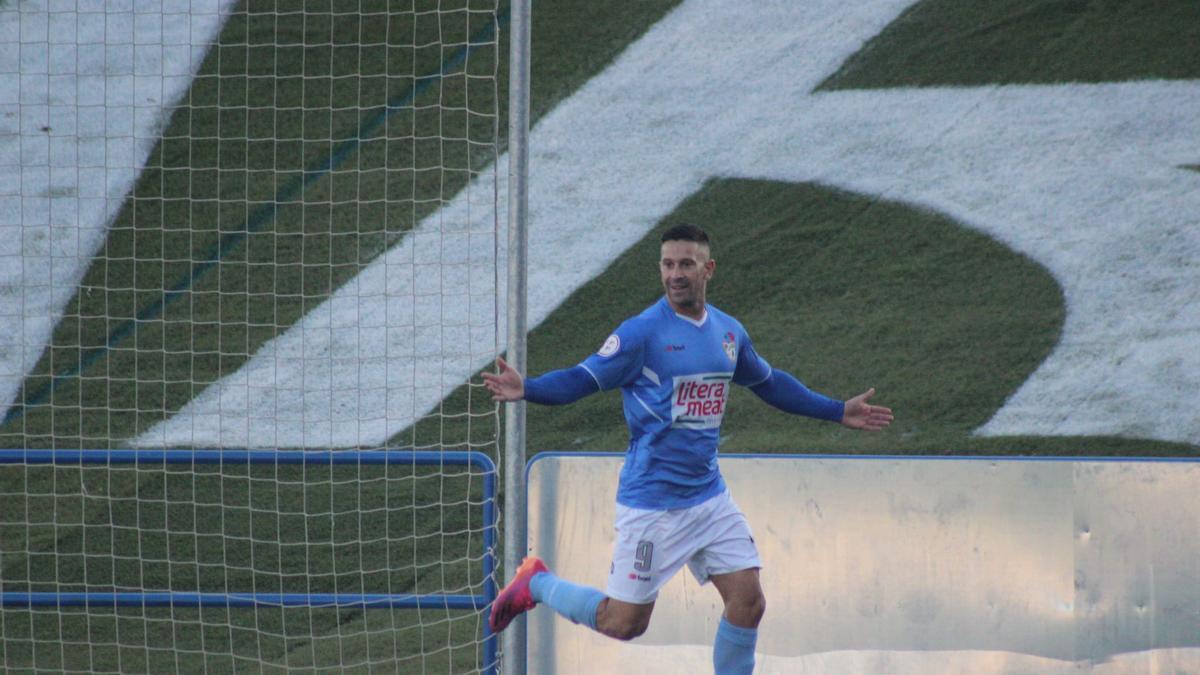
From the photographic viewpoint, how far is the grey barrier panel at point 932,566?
200 inches

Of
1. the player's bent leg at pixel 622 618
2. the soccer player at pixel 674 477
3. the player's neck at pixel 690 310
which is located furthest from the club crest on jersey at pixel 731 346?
the player's bent leg at pixel 622 618

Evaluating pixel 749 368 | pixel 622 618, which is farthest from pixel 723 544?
pixel 749 368

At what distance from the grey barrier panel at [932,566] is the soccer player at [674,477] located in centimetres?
53

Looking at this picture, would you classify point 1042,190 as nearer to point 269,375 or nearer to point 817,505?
point 817,505

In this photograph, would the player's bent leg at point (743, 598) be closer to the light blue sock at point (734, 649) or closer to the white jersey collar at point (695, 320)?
the light blue sock at point (734, 649)

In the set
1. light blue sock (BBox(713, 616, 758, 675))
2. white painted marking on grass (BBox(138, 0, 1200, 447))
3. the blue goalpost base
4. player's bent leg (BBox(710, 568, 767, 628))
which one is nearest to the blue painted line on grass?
white painted marking on grass (BBox(138, 0, 1200, 447))

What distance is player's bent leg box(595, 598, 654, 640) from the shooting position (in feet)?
15.2

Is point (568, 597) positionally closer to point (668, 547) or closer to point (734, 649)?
point (668, 547)

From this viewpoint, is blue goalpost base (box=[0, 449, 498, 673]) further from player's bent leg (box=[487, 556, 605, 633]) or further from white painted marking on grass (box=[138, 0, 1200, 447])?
white painted marking on grass (box=[138, 0, 1200, 447])

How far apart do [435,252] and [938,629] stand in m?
4.38

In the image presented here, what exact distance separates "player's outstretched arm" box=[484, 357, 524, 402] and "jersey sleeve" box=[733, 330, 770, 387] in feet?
3.11

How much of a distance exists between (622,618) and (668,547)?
0.98 feet

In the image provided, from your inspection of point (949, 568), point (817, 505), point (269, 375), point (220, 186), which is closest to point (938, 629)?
point (949, 568)

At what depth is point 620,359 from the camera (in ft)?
15.0
